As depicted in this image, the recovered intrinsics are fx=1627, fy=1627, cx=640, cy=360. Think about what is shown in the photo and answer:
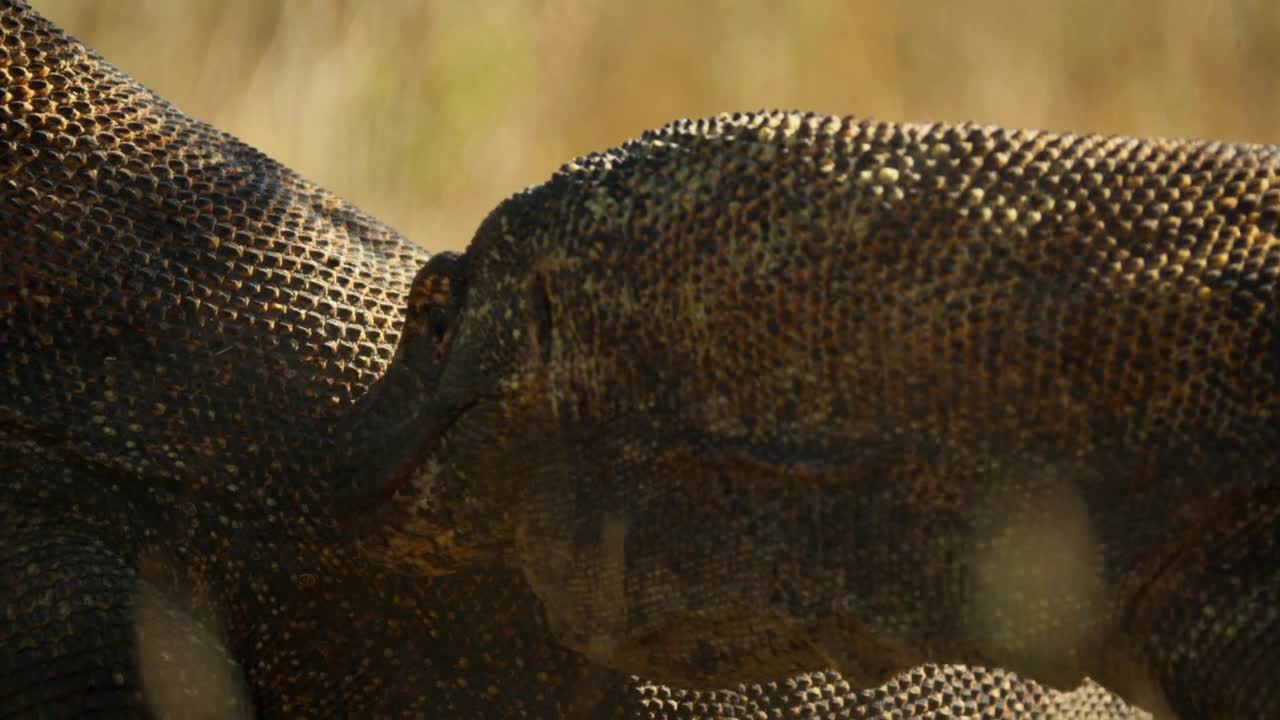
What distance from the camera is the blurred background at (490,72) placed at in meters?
7.01

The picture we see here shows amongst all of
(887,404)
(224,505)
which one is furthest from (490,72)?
(887,404)

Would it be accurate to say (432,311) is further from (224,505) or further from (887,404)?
(887,404)

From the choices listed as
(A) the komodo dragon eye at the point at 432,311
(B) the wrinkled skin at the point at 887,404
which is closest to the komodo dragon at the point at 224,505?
(A) the komodo dragon eye at the point at 432,311

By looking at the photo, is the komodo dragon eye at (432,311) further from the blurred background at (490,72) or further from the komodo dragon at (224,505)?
the blurred background at (490,72)

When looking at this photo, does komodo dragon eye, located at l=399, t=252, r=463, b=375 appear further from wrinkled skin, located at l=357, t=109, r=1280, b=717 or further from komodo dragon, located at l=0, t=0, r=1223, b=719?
komodo dragon, located at l=0, t=0, r=1223, b=719

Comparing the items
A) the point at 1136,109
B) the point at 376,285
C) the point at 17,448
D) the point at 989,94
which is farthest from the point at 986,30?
the point at 17,448

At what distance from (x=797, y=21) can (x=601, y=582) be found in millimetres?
5055

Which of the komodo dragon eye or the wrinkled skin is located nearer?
the wrinkled skin

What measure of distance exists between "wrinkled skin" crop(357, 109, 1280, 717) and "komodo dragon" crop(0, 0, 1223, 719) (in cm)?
54

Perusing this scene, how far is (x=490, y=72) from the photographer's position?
727 centimetres

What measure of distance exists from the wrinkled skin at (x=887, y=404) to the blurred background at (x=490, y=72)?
15.3 feet

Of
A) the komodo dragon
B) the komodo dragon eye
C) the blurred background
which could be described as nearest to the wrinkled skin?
the komodo dragon eye

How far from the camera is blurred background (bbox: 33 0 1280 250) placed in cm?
701

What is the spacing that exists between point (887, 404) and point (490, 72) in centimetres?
538
